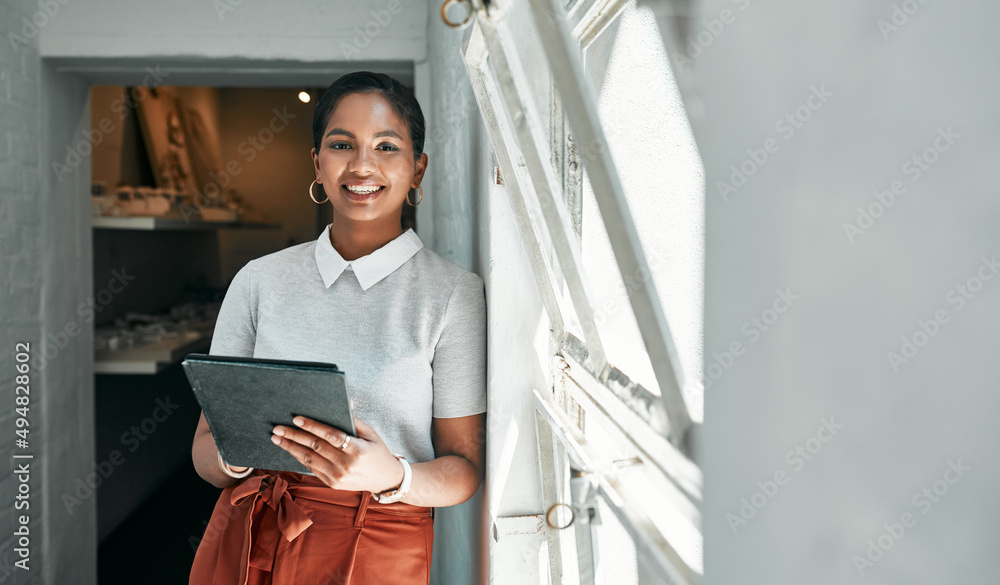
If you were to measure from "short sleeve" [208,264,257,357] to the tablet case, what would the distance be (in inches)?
10.9

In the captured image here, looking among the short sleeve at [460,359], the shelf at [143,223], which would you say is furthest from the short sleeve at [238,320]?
the shelf at [143,223]

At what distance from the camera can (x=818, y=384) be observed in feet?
0.86

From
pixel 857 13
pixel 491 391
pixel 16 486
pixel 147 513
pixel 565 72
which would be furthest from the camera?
pixel 147 513

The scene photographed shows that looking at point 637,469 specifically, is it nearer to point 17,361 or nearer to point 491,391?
point 491,391

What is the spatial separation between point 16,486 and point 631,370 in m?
2.08

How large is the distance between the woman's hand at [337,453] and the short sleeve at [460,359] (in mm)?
183

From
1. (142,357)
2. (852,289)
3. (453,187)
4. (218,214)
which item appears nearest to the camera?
(852,289)

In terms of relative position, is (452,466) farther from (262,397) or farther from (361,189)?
(361,189)

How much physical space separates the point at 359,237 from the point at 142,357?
191 centimetres

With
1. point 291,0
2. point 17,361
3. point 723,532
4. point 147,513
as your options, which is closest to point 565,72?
point 723,532

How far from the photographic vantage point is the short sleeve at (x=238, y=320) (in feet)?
3.97

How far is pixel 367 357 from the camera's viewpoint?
1.13 meters

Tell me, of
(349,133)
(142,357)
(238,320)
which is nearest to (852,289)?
(349,133)

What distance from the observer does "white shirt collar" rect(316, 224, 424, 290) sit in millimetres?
1162
